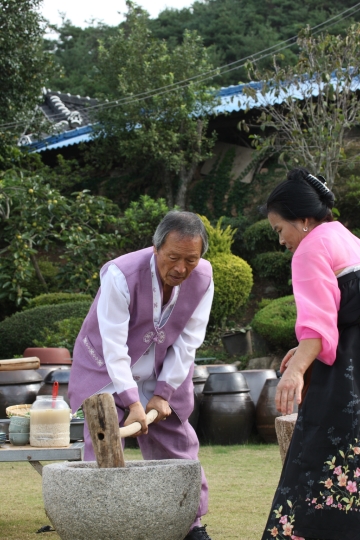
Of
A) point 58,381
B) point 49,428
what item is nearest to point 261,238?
point 58,381

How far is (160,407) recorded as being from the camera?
332cm

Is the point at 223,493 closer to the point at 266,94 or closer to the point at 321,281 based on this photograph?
the point at 321,281

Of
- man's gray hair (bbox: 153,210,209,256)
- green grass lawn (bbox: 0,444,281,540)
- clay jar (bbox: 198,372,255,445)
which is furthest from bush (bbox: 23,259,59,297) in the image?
man's gray hair (bbox: 153,210,209,256)

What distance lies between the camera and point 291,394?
2445 mm

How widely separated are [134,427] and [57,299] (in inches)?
361

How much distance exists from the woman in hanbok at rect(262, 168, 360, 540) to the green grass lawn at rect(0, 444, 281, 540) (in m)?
1.27

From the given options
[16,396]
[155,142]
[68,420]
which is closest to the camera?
[68,420]

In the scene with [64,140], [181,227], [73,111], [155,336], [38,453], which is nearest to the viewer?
[181,227]

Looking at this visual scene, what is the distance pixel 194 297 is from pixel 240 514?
143cm

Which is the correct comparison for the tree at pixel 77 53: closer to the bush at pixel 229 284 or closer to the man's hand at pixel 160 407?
the bush at pixel 229 284

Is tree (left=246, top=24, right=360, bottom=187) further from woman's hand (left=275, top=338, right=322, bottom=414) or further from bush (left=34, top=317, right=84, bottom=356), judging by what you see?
woman's hand (left=275, top=338, right=322, bottom=414)

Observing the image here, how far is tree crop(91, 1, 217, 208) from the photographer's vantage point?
15164mm

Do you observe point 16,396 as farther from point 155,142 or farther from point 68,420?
point 155,142

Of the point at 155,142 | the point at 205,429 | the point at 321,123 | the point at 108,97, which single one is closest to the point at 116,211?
the point at 155,142
